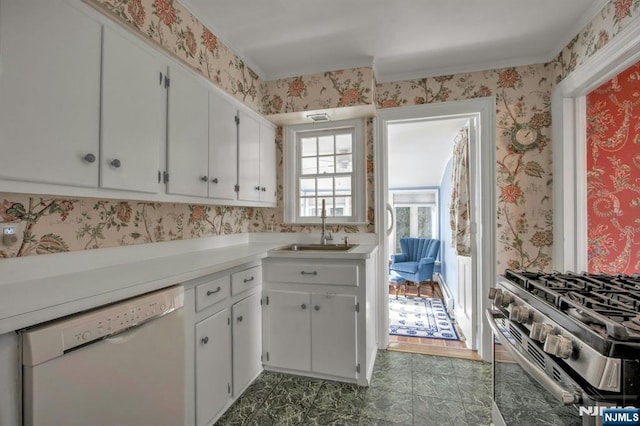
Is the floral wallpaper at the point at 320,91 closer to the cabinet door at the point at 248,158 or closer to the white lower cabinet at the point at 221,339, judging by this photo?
the cabinet door at the point at 248,158

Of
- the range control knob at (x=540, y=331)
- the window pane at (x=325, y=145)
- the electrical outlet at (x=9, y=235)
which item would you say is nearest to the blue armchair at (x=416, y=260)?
the window pane at (x=325, y=145)

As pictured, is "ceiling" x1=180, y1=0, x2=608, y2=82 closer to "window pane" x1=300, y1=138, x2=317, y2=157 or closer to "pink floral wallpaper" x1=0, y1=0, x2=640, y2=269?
"pink floral wallpaper" x1=0, y1=0, x2=640, y2=269

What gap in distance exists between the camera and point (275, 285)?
212 centimetres

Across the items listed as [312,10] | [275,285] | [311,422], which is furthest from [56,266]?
[312,10]

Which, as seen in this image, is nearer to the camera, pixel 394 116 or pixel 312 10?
pixel 312 10

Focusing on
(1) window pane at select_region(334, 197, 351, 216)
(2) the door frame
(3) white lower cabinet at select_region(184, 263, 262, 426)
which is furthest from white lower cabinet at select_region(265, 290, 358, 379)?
(1) window pane at select_region(334, 197, 351, 216)

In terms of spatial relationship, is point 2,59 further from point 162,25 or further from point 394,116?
point 394,116

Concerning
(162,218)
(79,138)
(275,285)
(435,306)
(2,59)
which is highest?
(2,59)

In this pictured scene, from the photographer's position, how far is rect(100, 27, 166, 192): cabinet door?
47.3 inches

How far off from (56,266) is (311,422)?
5.09 ft

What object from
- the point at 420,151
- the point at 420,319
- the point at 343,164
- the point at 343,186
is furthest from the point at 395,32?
the point at 420,319

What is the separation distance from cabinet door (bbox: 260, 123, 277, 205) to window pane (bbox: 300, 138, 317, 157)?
29 cm

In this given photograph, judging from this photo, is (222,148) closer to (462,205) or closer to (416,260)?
(462,205)

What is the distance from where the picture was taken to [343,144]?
274cm
